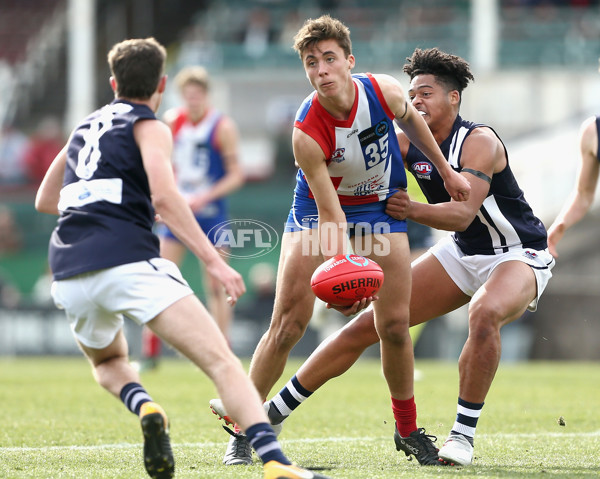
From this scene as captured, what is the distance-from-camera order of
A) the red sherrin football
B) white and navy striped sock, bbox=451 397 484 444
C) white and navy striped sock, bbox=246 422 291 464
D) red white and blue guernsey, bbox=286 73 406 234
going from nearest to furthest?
1. white and navy striped sock, bbox=246 422 291 464
2. the red sherrin football
3. red white and blue guernsey, bbox=286 73 406 234
4. white and navy striped sock, bbox=451 397 484 444

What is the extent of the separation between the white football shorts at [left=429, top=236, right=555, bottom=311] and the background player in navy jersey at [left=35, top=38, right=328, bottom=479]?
6.50 ft

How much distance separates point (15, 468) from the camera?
471 centimetres

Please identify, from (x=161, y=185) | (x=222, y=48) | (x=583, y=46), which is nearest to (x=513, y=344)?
(x=583, y=46)

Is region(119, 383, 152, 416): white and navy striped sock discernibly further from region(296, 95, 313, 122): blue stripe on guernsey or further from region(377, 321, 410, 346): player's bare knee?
region(296, 95, 313, 122): blue stripe on guernsey

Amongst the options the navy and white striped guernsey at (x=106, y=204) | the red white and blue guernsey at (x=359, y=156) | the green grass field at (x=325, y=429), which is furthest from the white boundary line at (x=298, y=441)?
the navy and white striped guernsey at (x=106, y=204)

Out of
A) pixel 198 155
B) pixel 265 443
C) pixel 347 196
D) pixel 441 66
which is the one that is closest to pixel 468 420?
pixel 347 196

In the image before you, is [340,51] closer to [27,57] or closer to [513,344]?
[513,344]

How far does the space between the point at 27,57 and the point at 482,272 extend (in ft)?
67.3

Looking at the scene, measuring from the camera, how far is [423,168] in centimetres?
555

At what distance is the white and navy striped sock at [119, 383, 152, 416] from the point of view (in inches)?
166

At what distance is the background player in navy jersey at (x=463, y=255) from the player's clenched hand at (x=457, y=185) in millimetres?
102

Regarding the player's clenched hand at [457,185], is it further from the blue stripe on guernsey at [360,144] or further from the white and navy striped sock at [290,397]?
the white and navy striped sock at [290,397]

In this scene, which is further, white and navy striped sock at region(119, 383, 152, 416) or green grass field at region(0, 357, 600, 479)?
green grass field at region(0, 357, 600, 479)

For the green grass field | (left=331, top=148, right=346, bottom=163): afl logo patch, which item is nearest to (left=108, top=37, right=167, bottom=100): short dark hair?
(left=331, top=148, right=346, bottom=163): afl logo patch
